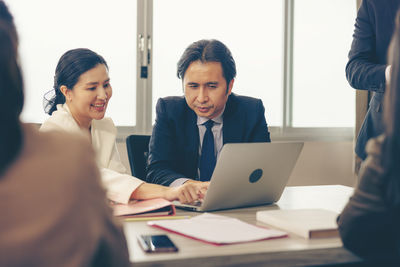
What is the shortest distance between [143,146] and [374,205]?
1543 millimetres

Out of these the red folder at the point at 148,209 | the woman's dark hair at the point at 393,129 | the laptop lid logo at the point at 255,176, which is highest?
the woman's dark hair at the point at 393,129

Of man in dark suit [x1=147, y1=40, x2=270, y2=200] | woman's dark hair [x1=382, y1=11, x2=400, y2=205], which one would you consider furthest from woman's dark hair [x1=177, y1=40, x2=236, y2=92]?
woman's dark hair [x1=382, y1=11, x2=400, y2=205]

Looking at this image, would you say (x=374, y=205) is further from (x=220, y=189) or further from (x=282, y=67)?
(x=282, y=67)

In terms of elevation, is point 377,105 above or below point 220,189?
above

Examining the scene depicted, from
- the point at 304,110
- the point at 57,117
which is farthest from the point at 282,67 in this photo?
the point at 57,117

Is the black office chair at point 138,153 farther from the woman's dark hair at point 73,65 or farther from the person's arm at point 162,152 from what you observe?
the woman's dark hair at point 73,65

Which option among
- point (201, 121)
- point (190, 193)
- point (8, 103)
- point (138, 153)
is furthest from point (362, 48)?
point (8, 103)

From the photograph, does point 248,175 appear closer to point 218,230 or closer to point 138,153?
point 218,230

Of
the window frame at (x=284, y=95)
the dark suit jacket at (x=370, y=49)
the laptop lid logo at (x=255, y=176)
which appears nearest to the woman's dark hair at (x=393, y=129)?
the laptop lid logo at (x=255, y=176)

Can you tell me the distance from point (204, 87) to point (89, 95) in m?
0.55

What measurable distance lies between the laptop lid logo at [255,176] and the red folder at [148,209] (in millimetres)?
280

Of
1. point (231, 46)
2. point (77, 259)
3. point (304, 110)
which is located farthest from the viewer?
point (304, 110)

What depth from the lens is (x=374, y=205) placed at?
856mm

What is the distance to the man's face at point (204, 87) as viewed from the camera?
2.15 meters
